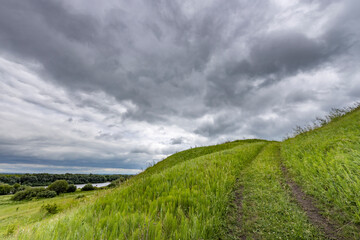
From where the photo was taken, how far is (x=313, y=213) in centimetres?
438

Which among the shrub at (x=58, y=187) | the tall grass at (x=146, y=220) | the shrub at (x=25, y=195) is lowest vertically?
the shrub at (x=25, y=195)

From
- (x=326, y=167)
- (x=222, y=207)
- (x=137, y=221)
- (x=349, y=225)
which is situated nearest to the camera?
(x=137, y=221)

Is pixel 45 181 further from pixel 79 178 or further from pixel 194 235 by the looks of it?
pixel 194 235

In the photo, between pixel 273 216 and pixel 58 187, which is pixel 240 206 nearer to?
pixel 273 216

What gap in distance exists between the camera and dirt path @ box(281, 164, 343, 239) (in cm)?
349

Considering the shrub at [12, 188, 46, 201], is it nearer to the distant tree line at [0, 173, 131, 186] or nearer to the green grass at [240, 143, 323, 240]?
the distant tree line at [0, 173, 131, 186]

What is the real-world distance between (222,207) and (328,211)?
2867mm

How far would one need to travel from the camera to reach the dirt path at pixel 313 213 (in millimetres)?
3489

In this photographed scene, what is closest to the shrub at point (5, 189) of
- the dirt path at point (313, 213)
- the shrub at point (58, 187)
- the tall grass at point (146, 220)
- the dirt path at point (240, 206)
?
the shrub at point (58, 187)

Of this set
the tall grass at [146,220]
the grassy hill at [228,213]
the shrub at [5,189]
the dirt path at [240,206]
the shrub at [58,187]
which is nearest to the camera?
the tall grass at [146,220]

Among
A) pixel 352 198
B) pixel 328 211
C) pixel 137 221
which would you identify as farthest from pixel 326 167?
pixel 137 221

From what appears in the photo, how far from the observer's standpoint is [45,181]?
114m

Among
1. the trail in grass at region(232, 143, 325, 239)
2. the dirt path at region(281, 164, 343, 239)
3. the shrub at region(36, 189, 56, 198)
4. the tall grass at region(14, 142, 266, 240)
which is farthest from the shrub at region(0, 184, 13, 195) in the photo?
the dirt path at region(281, 164, 343, 239)

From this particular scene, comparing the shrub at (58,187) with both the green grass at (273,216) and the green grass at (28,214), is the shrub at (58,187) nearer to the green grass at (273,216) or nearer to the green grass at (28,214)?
the green grass at (28,214)
